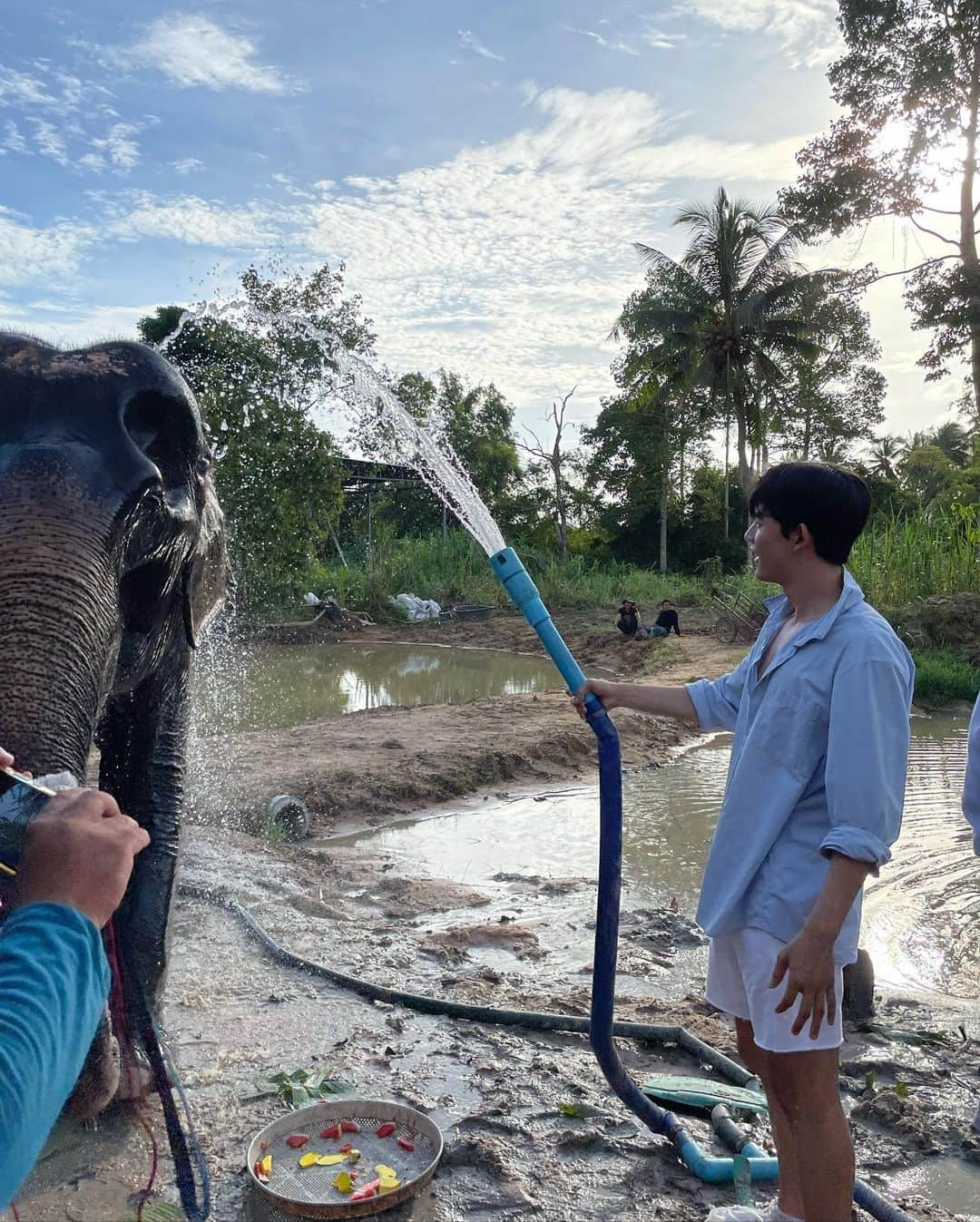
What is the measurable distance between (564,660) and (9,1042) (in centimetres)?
188

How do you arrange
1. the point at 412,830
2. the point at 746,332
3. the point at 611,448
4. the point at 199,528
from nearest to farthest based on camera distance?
the point at 199,528 → the point at 412,830 → the point at 746,332 → the point at 611,448

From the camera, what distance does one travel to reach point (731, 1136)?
116 inches

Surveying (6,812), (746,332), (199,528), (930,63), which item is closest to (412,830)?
(199,528)

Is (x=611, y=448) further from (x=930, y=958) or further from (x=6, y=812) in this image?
(x=6, y=812)

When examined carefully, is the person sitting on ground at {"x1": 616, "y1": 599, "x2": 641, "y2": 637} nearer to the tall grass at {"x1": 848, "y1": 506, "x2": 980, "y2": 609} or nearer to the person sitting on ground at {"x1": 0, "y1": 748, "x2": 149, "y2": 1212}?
the tall grass at {"x1": 848, "y1": 506, "x2": 980, "y2": 609}

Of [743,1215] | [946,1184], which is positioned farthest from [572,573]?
[743,1215]

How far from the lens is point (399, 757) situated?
9.31m

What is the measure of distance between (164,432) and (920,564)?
15.1 meters

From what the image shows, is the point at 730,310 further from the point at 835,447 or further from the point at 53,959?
the point at 53,959

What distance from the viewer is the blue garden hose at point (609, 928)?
2.69 metres

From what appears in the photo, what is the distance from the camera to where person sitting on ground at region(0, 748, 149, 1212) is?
105 cm

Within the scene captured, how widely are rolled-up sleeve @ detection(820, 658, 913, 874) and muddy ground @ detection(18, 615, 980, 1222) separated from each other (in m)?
1.31

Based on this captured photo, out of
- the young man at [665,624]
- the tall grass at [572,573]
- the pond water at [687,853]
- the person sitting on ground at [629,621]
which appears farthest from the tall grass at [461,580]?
the pond water at [687,853]

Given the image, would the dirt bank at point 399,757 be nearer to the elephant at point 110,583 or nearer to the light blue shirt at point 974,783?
the elephant at point 110,583
